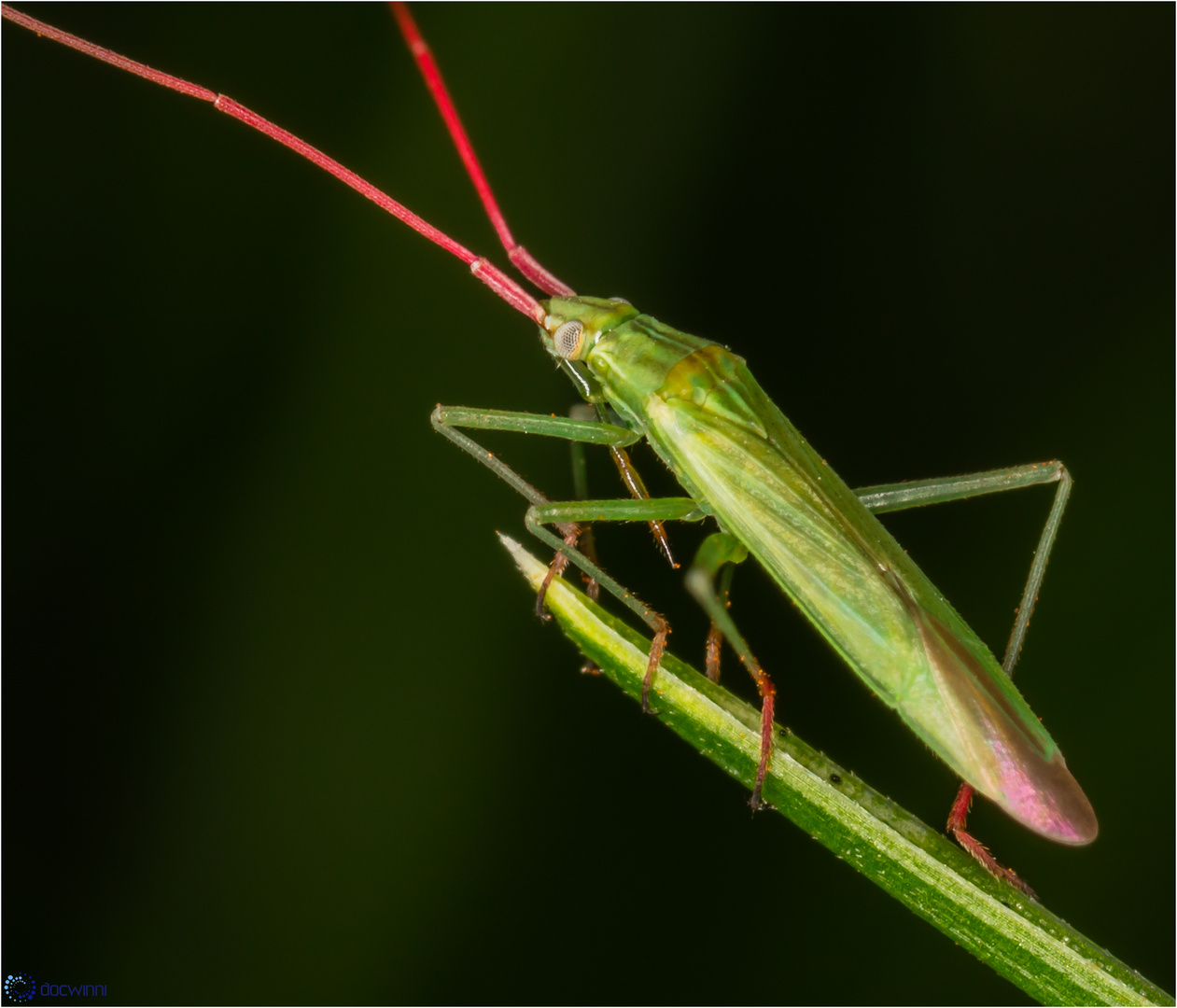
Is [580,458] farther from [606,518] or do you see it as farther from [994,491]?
[994,491]

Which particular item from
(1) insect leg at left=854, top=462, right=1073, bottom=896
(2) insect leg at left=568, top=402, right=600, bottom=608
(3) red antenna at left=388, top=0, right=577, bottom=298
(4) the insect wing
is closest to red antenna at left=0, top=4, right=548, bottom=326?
(3) red antenna at left=388, top=0, right=577, bottom=298

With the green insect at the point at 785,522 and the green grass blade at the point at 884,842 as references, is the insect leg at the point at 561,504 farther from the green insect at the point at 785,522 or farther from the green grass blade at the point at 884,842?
the green grass blade at the point at 884,842

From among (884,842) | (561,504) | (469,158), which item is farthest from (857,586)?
(469,158)

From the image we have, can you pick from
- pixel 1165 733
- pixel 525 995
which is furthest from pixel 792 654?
pixel 525 995

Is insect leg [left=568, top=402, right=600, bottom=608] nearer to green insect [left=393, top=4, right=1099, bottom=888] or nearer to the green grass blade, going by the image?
green insect [left=393, top=4, right=1099, bottom=888]

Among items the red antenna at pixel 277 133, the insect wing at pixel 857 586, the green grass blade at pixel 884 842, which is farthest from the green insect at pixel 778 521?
the green grass blade at pixel 884 842

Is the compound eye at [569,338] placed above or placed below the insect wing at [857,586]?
above
